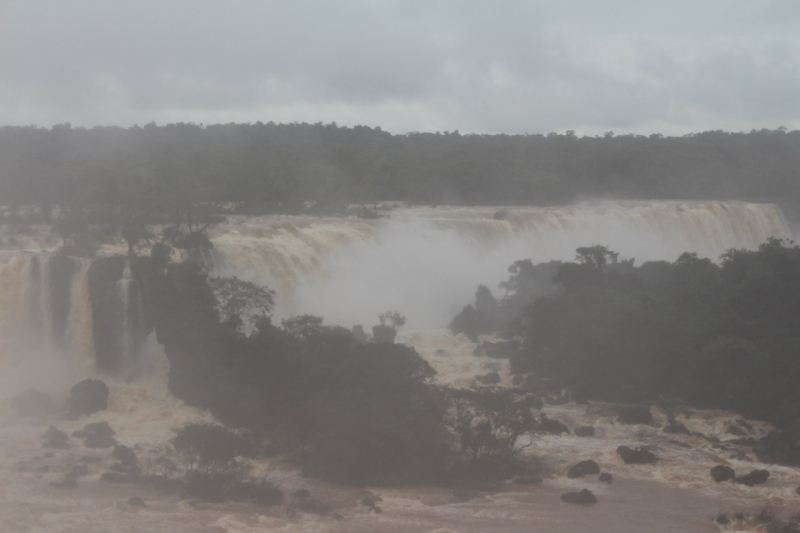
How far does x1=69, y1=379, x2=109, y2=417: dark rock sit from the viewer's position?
69.3 feet

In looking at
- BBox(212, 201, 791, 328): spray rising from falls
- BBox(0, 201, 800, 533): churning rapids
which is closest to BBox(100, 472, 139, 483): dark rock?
BBox(0, 201, 800, 533): churning rapids

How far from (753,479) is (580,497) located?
3723 millimetres

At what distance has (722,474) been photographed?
17.3m

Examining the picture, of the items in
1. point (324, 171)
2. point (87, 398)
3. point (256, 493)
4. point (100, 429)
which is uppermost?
point (324, 171)

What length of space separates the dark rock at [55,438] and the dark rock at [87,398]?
56.8 inches

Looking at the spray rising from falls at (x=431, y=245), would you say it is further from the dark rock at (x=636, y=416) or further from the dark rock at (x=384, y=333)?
the dark rock at (x=636, y=416)

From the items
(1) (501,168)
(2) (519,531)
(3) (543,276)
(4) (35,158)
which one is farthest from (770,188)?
(2) (519,531)

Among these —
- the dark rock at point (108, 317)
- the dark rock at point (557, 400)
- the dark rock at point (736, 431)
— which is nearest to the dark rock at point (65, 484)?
the dark rock at point (108, 317)

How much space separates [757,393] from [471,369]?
807 cm

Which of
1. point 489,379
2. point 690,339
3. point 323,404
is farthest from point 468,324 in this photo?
point 323,404

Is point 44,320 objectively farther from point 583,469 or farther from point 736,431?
point 736,431

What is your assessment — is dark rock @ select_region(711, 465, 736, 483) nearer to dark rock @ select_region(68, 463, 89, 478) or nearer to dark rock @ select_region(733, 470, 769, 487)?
dark rock @ select_region(733, 470, 769, 487)

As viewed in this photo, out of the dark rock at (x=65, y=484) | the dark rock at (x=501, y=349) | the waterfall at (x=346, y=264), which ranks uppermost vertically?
the waterfall at (x=346, y=264)

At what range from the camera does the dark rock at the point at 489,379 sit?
24.3 m
